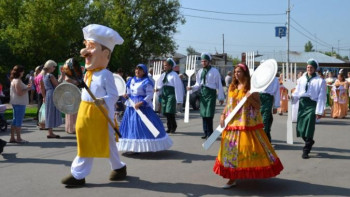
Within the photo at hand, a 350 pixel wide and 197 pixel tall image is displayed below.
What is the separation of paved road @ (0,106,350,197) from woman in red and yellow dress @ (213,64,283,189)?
29cm

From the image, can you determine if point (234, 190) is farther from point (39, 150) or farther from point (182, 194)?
point (39, 150)

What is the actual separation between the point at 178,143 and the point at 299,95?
9.95 feet

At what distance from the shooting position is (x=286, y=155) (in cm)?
823

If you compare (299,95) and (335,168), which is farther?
(299,95)

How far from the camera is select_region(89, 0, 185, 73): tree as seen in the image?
3400 cm

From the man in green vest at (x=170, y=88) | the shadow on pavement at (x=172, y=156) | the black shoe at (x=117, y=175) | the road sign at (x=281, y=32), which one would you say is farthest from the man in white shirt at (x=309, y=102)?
the road sign at (x=281, y=32)

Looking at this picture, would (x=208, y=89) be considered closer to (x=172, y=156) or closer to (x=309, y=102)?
(x=172, y=156)

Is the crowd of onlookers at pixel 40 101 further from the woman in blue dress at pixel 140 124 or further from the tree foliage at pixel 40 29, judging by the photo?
the tree foliage at pixel 40 29

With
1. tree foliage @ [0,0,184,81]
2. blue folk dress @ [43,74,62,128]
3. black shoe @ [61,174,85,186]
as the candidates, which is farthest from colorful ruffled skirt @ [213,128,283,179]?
tree foliage @ [0,0,184,81]

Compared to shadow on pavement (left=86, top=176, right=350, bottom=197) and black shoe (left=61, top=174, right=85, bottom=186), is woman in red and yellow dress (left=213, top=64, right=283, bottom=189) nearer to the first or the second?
shadow on pavement (left=86, top=176, right=350, bottom=197)

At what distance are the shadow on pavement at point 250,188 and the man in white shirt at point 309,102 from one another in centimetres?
193

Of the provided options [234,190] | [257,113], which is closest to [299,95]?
[257,113]

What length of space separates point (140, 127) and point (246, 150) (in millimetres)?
2894

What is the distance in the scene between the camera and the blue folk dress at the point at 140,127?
7.81 metres
